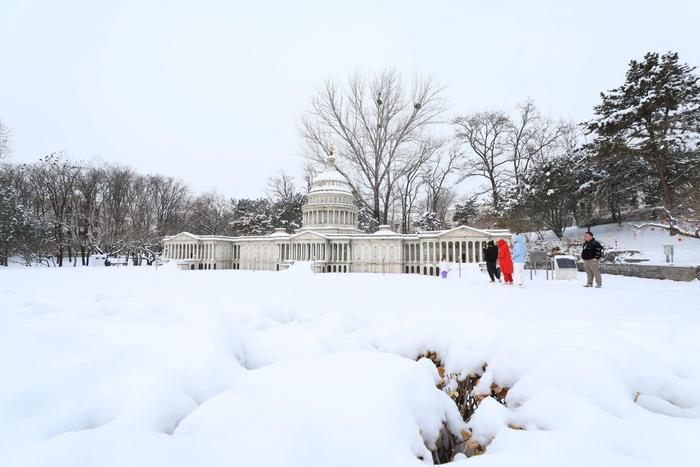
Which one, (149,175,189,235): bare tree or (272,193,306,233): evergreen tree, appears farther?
(272,193,306,233): evergreen tree

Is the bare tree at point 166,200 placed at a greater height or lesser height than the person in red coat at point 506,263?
greater

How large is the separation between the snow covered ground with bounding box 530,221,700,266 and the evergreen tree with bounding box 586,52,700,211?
8.99 feet

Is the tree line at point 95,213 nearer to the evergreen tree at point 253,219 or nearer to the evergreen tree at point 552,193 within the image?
the evergreen tree at point 253,219

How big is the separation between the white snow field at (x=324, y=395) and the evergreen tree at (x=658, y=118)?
23.8 metres

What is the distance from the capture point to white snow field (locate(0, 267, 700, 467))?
181 cm

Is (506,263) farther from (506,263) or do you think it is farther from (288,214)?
(288,214)

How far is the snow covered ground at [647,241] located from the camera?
20656mm

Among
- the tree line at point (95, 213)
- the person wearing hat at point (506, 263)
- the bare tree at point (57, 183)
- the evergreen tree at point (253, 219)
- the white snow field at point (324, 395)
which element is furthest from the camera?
the evergreen tree at point (253, 219)

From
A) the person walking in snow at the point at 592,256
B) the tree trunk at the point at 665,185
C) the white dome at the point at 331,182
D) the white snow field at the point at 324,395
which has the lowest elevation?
the white snow field at the point at 324,395

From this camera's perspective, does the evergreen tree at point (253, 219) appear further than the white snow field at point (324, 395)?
Yes

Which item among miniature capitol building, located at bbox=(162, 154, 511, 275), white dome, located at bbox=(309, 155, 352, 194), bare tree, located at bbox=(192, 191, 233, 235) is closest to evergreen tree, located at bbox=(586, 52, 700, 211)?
miniature capitol building, located at bbox=(162, 154, 511, 275)

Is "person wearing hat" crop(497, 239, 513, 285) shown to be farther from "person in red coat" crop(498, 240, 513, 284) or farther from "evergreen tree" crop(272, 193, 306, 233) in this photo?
"evergreen tree" crop(272, 193, 306, 233)

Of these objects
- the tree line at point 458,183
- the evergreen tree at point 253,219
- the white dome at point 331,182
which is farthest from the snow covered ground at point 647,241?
the evergreen tree at point 253,219

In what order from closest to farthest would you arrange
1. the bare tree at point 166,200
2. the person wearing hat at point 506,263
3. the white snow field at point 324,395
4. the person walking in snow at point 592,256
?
1. the white snow field at point 324,395
2. the person walking in snow at point 592,256
3. the person wearing hat at point 506,263
4. the bare tree at point 166,200
